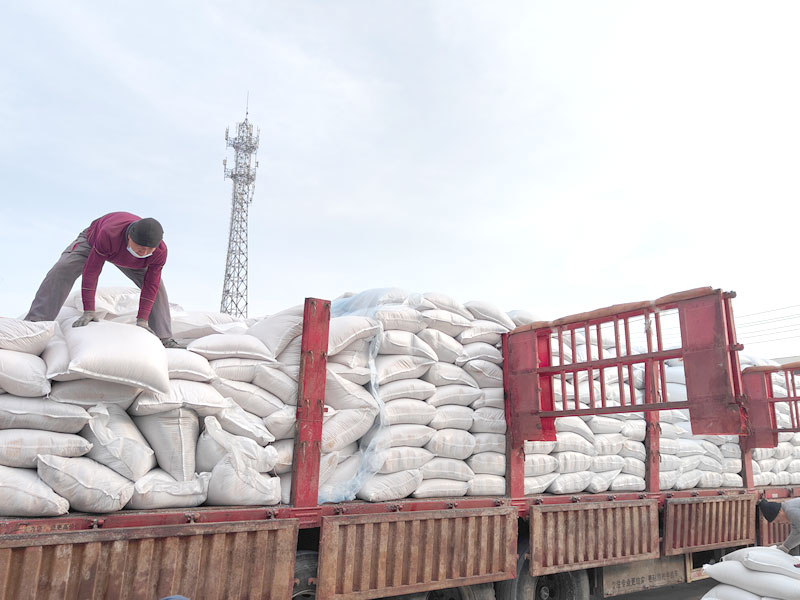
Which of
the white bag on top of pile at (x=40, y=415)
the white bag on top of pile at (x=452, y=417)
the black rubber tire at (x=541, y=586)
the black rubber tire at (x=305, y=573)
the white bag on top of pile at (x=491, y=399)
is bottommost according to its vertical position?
the black rubber tire at (x=541, y=586)

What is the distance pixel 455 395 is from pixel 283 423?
4.54ft

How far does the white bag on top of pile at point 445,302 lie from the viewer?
4535mm

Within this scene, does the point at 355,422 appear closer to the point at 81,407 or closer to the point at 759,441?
the point at 81,407

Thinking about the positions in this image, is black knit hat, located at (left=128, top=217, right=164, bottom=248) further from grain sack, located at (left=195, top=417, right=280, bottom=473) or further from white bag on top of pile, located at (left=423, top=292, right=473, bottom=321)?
white bag on top of pile, located at (left=423, top=292, right=473, bottom=321)

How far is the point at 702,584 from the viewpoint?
8211mm

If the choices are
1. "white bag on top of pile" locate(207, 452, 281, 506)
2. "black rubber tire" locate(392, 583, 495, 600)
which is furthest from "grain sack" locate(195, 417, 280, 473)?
"black rubber tire" locate(392, 583, 495, 600)

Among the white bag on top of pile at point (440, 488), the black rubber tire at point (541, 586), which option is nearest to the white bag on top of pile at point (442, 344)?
the white bag on top of pile at point (440, 488)

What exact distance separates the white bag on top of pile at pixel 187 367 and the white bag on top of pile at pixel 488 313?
219 cm

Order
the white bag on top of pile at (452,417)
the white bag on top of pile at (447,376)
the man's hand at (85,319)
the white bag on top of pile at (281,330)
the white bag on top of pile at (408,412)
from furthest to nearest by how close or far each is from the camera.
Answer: the white bag on top of pile at (447,376) < the white bag on top of pile at (452,417) < the white bag on top of pile at (408,412) < the white bag on top of pile at (281,330) < the man's hand at (85,319)

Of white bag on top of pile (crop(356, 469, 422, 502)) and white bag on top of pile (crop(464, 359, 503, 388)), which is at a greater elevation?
white bag on top of pile (crop(464, 359, 503, 388))

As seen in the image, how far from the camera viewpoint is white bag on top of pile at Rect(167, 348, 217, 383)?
10.6 feet

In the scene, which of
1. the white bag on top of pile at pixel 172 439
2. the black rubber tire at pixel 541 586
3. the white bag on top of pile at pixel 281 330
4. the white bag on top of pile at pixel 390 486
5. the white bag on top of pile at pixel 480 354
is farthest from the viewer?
the white bag on top of pile at pixel 480 354

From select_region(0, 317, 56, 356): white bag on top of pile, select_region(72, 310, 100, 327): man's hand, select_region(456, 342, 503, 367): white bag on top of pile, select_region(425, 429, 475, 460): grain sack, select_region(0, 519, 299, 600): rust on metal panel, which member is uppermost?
select_region(456, 342, 503, 367): white bag on top of pile

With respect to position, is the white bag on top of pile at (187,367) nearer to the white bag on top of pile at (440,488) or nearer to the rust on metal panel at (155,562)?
the rust on metal panel at (155,562)
